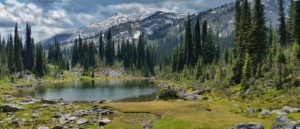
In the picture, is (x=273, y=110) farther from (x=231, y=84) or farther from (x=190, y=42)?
(x=190, y=42)

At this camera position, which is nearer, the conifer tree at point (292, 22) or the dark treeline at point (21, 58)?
the conifer tree at point (292, 22)

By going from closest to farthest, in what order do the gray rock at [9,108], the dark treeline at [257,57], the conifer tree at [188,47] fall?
1. the gray rock at [9,108]
2. the dark treeline at [257,57]
3. the conifer tree at [188,47]

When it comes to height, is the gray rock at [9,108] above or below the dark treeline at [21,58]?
below

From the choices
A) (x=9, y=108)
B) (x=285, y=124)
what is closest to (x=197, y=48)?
(x=9, y=108)

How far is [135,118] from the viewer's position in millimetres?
32031

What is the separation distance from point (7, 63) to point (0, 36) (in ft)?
195

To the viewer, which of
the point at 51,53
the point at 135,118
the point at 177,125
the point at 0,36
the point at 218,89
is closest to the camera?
the point at 177,125

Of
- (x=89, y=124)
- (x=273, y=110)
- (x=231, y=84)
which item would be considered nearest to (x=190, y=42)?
(x=231, y=84)

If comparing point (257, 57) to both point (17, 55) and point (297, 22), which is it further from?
A: point (17, 55)

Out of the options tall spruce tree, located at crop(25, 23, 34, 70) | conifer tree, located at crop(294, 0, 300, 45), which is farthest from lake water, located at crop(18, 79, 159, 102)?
tall spruce tree, located at crop(25, 23, 34, 70)

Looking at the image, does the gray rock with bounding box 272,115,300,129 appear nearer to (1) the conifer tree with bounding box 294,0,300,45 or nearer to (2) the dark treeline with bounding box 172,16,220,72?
(1) the conifer tree with bounding box 294,0,300,45

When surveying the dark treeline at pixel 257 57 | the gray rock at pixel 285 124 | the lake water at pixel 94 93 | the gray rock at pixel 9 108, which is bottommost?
the lake water at pixel 94 93

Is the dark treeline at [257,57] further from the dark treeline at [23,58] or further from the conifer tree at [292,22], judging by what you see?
the dark treeline at [23,58]

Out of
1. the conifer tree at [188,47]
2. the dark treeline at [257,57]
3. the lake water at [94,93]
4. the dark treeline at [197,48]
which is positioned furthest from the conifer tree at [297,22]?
the conifer tree at [188,47]
